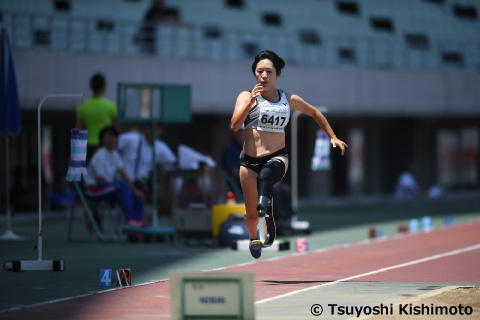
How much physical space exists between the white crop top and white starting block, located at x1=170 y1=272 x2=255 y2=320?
13.7 ft

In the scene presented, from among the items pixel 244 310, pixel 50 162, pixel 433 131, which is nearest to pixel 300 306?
pixel 244 310

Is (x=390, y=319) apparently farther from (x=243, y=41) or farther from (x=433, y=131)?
(x=433, y=131)

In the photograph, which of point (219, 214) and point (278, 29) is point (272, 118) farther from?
point (278, 29)

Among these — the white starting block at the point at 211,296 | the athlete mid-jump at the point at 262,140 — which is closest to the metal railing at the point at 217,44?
the athlete mid-jump at the point at 262,140

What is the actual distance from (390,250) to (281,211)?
3.55 meters

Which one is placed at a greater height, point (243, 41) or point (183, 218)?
point (243, 41)

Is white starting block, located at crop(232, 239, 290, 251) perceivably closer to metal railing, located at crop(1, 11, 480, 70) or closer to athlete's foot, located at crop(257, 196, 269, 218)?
athlete's foot, located at crop(257, 196, 269, 218)

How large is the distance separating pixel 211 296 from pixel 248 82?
25.3m

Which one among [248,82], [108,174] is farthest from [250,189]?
[248,82]

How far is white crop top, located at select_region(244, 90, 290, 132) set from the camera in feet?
35.1

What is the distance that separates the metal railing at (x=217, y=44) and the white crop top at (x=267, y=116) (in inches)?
662

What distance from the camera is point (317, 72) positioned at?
110 feet

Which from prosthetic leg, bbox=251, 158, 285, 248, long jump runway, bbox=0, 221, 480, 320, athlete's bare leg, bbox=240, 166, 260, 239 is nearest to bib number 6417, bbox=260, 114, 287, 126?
prosthetic leg, bbox=251, 158, 285, 248

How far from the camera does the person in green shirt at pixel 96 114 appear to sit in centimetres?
1709
